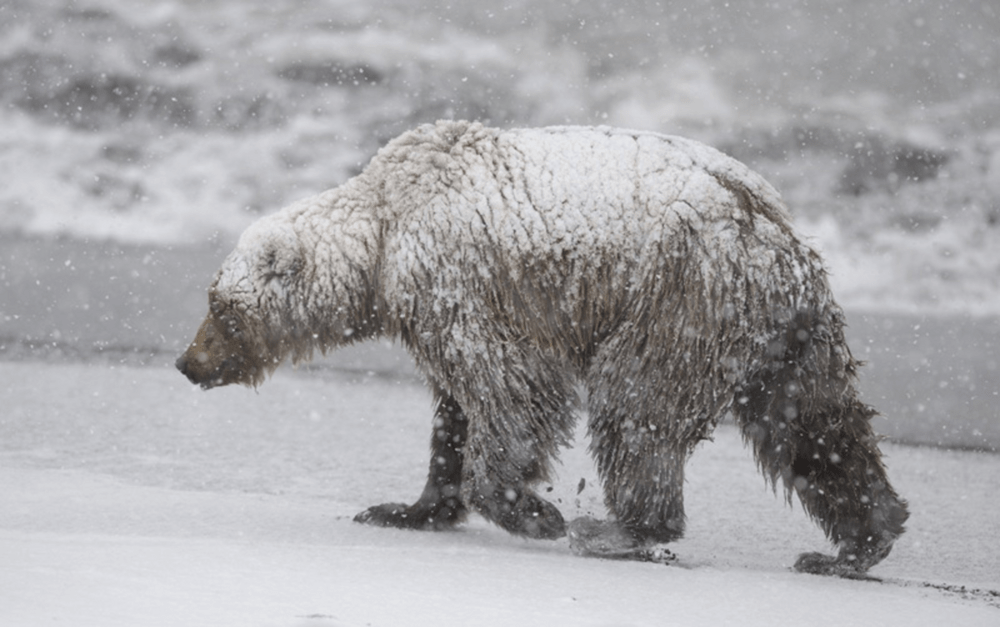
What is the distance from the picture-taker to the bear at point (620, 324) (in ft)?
14.4

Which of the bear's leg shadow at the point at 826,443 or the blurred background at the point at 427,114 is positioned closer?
the bear's leg shadow at the point at 826,443

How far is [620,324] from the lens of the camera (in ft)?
14.7

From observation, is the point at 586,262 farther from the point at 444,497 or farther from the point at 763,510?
the point at 763,510

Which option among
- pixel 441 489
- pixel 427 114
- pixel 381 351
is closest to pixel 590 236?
pixel 441 489

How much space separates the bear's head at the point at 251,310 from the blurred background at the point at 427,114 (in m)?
5.71

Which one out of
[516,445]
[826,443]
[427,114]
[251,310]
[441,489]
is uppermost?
[427,114]

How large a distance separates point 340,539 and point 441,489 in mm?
658

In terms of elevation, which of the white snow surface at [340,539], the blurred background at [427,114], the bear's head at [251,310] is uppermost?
the blurred background at [427,114]

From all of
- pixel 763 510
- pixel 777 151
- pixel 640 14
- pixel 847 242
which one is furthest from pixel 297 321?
pixel 640 14

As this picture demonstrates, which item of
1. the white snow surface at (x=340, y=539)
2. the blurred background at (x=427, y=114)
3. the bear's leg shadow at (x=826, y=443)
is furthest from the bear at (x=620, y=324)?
the blurred background at (x=427, y=114)

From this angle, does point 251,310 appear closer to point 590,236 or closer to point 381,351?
point 590,236

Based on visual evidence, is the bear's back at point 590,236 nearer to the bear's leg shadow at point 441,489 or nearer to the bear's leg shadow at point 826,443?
the bear's leg shadow at point 826,443

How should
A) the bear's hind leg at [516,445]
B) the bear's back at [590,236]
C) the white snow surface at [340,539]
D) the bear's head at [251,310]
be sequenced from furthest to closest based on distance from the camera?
the bear's head at [251,310], the bear's hind leg at [516,445], the bear's back at [590,236], the white snow surface at [340,539]

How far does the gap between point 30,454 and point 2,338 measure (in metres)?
5.13
